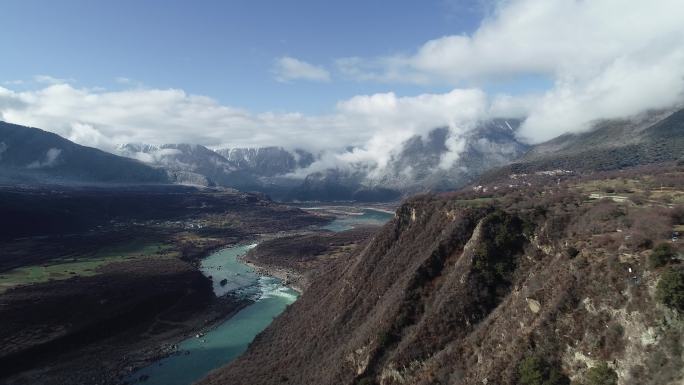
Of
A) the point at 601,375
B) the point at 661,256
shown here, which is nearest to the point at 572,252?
the point at 661,256

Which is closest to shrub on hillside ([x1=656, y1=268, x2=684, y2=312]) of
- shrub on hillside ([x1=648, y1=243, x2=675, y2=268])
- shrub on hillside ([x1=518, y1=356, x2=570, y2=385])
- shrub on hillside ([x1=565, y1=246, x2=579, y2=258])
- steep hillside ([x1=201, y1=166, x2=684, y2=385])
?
steep hillside ([x1=201, y1=166, x2=684, y2=385])

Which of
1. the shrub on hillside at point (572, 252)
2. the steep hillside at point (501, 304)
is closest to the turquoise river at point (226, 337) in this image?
the steep hillside at point (501, 304)

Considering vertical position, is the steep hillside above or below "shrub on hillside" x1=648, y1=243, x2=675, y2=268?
below

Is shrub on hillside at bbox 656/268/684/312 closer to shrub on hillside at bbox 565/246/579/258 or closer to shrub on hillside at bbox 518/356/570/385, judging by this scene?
shrub on hillside at bbox 518/356/570/385

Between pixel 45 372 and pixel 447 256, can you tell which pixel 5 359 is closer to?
pixel 45 372

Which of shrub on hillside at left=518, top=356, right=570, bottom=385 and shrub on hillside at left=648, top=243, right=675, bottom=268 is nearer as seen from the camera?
shrub on hillside at left=648, top=243, right=675, bottom=268

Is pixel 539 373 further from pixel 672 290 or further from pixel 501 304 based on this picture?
pixel 501 304

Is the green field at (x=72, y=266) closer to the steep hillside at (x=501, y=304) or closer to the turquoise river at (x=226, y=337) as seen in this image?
the turquoise river at (x=226, y=337)
